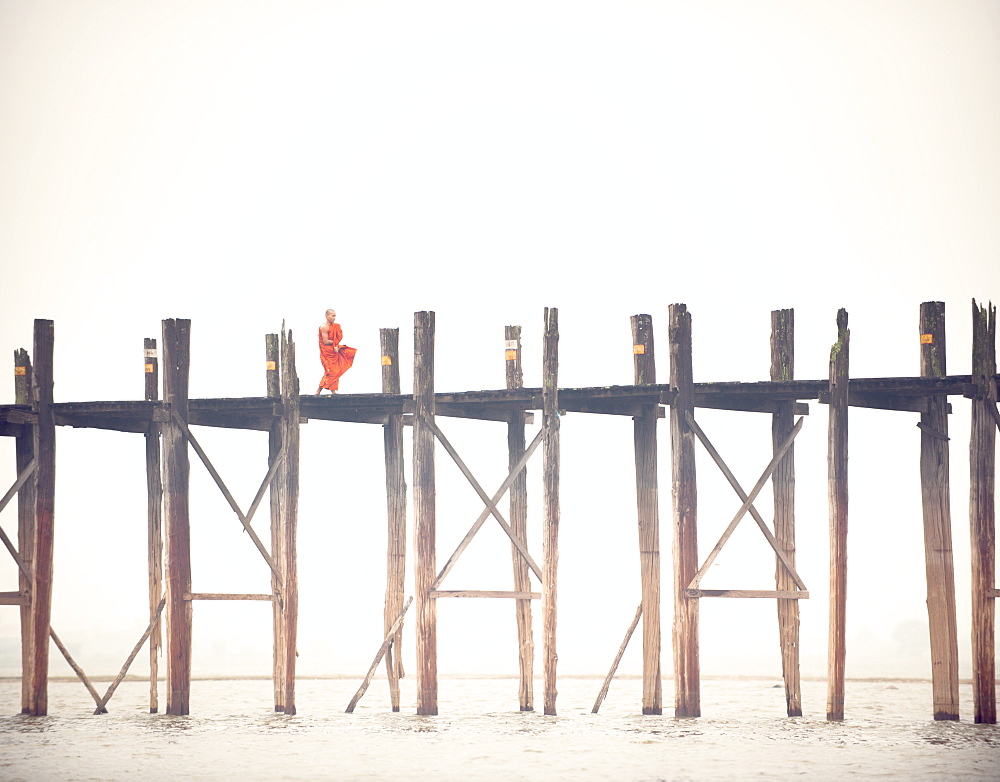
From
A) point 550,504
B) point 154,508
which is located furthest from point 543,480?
point 154,508

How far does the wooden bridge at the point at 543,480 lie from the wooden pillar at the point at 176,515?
0.02 m

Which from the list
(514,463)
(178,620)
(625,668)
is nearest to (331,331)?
(514,463)

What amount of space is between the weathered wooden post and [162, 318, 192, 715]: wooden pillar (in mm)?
1809

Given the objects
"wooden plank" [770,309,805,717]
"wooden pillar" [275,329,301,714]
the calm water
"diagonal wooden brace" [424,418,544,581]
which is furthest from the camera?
"wooden pillar" [275,329,301,714]

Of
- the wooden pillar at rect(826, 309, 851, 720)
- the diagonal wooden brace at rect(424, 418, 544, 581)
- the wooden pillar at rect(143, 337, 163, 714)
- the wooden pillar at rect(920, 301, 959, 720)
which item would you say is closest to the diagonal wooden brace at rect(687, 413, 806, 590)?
the wooden pillar at rect(826, 309, 851, 720)

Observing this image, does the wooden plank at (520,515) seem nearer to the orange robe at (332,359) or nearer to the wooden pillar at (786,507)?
the orange robe at (332,359)

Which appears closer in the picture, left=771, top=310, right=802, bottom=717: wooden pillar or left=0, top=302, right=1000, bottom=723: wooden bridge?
left=0, top=302, right=1000, bottom=723: wooden bridge

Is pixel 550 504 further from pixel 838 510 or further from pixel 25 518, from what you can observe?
pixel 25 518

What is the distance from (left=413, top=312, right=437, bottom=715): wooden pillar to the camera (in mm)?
18734

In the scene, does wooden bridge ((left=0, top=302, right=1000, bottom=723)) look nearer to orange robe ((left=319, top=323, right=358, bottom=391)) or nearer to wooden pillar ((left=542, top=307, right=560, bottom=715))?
wooden pillar ((left=542, top=307, right=560, bottom=715))

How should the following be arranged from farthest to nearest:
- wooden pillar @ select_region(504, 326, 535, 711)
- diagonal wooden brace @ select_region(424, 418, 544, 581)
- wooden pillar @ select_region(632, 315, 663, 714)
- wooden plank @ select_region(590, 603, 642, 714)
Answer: wooden pillar @ select_region(504, 326, 535, 711) → wooden plank @ select_region(590, 603, 642, 714) → wooden pillar @ select_region(632, 315, 663, 714) → diagonal wooden brace @ select_region(424, 418, 544, 581)

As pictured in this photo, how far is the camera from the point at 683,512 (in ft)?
59.3

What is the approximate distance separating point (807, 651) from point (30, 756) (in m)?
35.2

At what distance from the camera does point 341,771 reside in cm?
1542
